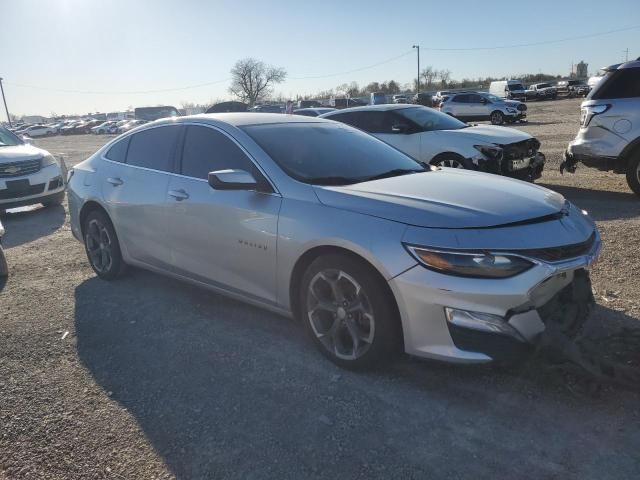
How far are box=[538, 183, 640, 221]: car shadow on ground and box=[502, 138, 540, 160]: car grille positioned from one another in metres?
0.85

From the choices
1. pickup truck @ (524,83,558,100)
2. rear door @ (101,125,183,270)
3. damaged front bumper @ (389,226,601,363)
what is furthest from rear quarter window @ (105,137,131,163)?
pickup truck @ (524,83,558,100)

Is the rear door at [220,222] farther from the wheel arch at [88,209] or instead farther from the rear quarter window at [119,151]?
the wheel arch at [88,209]

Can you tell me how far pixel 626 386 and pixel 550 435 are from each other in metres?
0.58

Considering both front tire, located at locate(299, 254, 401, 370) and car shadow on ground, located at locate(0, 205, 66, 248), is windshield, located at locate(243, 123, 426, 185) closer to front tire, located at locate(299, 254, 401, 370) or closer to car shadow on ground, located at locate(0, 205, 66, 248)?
front tire, located at locate(299, 254, 401, 370)

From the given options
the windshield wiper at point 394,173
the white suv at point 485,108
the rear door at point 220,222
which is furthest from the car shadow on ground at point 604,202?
the white suv at point 485,108

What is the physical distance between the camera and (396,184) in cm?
355

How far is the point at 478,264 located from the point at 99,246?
154 inches

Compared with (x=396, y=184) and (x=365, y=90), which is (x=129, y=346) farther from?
(x=365, y=90)

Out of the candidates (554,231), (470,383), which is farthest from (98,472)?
(554,231)

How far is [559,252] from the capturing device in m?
2.92

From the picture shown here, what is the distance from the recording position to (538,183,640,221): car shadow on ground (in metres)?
6.62

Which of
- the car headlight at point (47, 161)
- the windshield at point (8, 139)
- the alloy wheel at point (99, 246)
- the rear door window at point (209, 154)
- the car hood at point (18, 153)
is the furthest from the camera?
the windshield at point (8, 139)

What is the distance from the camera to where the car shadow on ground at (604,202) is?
662 cm

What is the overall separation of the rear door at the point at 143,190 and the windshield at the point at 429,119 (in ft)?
16.7
